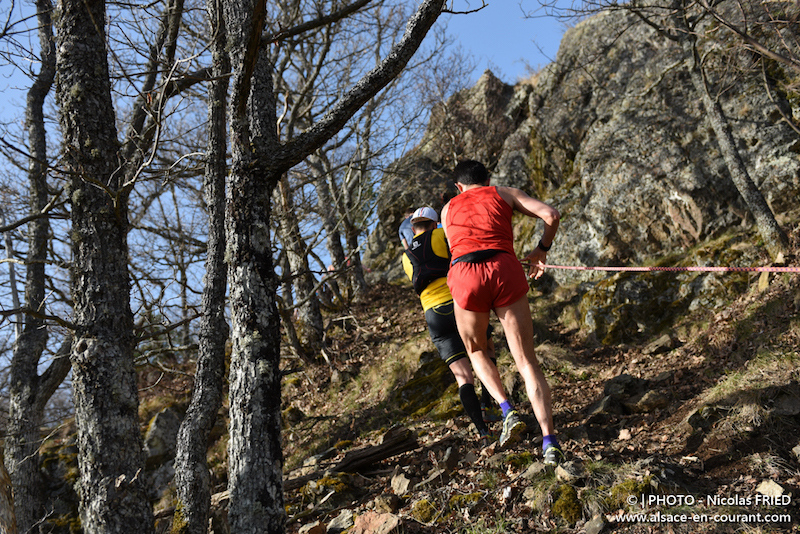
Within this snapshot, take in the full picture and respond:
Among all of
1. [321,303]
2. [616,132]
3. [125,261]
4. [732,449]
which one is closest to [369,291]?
[321,303]

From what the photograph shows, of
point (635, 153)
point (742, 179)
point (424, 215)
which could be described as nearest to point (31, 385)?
point (424, 215)

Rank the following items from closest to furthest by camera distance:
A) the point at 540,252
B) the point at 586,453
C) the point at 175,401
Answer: the point at 586,453 < the point at 540,252 < the point at 175,401

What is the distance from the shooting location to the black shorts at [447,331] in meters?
4.65

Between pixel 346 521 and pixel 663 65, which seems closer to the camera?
pixel 346 521

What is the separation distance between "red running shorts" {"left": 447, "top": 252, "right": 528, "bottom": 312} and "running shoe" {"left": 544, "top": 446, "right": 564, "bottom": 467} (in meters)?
1.08

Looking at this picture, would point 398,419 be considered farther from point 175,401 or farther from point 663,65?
point 663,65

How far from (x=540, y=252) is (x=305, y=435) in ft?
17.7

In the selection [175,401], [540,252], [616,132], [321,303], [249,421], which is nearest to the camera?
[249,421]

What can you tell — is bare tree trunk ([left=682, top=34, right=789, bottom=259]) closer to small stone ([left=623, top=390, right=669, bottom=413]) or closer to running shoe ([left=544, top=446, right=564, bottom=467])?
small stone ([left=623, top=390, right=669, bottom=413])

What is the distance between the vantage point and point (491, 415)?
464 centimetres

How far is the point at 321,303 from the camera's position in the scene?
35.8 feet

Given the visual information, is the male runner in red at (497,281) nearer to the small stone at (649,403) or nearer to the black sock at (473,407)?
the black sock at (473,407)

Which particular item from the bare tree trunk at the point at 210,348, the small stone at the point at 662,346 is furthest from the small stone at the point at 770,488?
the bare tree trunk at the point at 210,348

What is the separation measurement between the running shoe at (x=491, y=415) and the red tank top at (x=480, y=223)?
1.75m
